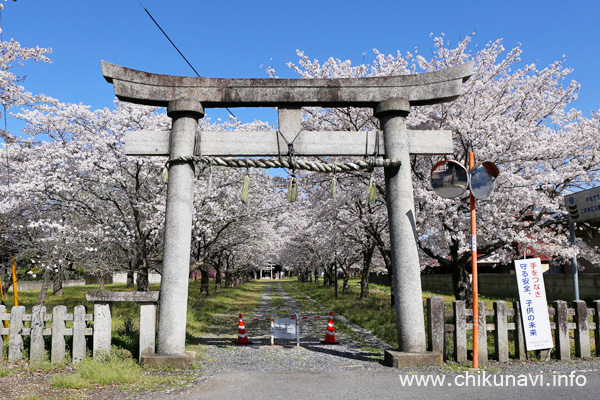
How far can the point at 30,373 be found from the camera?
717 centimetres

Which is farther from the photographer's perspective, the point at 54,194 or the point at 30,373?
the point at 54,194

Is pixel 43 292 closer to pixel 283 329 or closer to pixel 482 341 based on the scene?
pixel 283 329

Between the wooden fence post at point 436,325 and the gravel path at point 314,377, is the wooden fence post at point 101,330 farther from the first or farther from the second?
the wooden fence post at point 436,325

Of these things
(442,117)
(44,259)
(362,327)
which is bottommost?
(362,327)

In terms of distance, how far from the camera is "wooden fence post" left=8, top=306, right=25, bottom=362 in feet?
25.9

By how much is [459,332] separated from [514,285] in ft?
68.2

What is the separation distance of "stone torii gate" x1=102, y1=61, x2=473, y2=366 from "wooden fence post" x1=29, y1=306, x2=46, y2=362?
109 inches

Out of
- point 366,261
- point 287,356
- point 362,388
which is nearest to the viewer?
point 362,388

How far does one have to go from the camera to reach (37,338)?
786cm

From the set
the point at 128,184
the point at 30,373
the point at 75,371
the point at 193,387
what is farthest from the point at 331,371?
the point at 128,184

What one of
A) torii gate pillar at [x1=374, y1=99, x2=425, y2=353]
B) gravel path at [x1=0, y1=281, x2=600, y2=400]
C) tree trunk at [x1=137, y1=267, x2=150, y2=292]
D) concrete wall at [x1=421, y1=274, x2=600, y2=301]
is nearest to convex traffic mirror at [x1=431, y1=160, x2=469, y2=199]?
torii gate pillar at [x1=374, y1=99, x2=425, y2=353]

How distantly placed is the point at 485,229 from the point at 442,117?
3.42 metres

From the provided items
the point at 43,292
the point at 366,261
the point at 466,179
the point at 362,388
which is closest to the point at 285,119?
the point at 466,179

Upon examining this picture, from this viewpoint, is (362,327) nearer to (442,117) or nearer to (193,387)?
(442,117)
